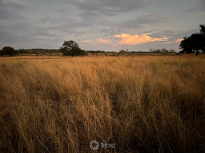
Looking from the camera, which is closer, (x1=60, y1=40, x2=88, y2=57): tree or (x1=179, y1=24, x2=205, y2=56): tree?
(x1=179, y1=24, x2=205, y2=56): tree

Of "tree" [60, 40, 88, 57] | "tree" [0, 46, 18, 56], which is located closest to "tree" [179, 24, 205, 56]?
"tree" [60, 40, 88, 57]

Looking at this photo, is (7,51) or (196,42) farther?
(7,51)

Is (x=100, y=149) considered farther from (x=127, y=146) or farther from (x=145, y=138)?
(x=145, y=138)

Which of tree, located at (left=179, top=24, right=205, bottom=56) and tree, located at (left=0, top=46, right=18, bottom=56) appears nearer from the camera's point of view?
tree, located at (left=179, top=24, right=205, bottom=56)

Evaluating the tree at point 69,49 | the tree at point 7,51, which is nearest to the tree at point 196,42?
the tree at point 69,49

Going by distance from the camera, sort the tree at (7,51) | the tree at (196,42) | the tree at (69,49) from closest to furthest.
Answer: the tree at (196,42)
the tree at (69,49)
the tree at (7,51)

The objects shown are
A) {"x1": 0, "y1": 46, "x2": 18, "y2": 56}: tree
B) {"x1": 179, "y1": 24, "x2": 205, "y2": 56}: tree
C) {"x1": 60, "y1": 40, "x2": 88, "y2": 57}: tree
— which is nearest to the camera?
{"x1": 179, "y1": 24, "x2": 205, "y2": 56}: tree

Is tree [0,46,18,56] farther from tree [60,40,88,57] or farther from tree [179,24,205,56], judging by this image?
tree [179,24,205,56]

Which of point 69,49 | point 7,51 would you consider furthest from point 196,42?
point 7,51

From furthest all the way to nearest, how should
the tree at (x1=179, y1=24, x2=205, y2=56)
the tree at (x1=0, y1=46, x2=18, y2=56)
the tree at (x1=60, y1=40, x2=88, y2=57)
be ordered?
the tree at (x1=0, y1=46, x2=18, y2=56) → the tree at (x1=60, y1=40, x2=88, y2=57) → the tree at (x1=179, y1=24, x2=205, y2=56)

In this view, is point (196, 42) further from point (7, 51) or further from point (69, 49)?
point (7, 51)

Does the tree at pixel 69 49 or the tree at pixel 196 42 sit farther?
the tree at pixel 69 49

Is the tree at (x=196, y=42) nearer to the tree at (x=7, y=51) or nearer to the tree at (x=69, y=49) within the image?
the tree at (x=69, y=49)

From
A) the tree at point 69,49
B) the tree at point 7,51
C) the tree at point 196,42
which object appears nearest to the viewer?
the tree at point 196,42
